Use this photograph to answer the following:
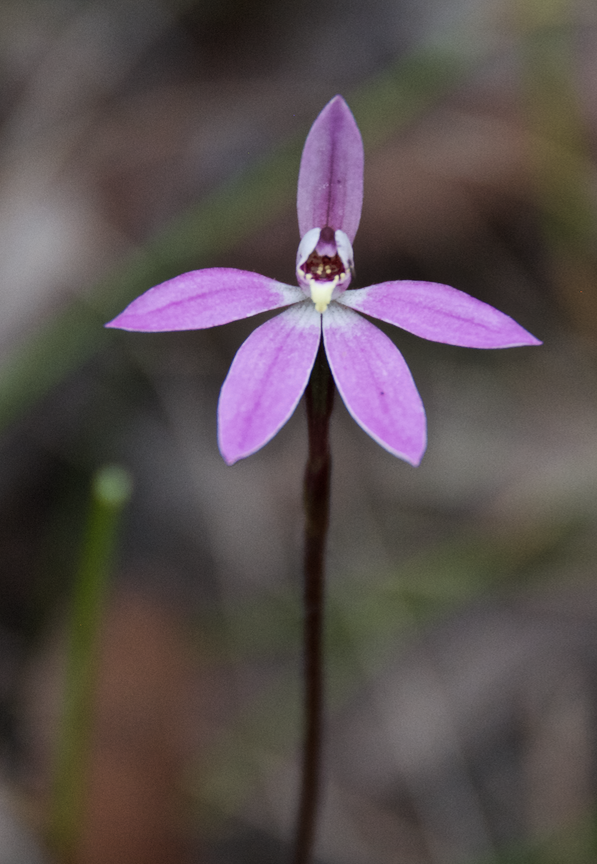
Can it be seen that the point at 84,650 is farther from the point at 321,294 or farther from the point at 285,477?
the point at 285,477

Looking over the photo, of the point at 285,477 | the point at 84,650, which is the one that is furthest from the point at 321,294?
the point at 285,477

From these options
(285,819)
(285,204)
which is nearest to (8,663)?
(285,819)

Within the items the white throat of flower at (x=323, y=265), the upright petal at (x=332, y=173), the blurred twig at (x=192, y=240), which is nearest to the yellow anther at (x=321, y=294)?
the white throat of flower at (x=323, y=265)

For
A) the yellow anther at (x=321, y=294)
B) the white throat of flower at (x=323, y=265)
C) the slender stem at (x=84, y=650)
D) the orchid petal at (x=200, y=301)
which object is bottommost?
the slender stem at (x=84, y=650)

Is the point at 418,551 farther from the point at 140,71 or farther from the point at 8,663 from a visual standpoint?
the point at 140,71

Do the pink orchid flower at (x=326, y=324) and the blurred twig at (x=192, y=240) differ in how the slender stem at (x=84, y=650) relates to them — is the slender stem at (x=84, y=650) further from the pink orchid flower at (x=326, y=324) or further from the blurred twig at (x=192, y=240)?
the blurred twig at (x=192, y=240)

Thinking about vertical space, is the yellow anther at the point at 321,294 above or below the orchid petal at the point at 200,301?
above
